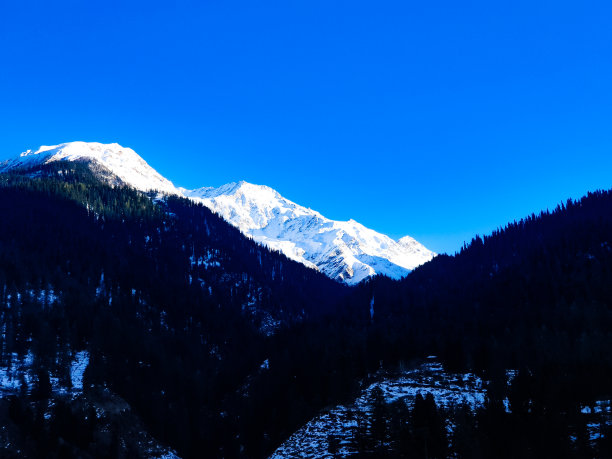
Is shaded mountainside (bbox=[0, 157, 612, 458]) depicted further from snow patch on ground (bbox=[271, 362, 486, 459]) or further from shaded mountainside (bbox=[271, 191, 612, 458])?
snow patch on ground (bbox=[271, 362, 486, 459])

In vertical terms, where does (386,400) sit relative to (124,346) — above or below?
below

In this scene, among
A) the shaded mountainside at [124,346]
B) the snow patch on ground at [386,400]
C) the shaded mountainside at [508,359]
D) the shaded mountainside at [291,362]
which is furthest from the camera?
the shaded mountainside at [124,346]

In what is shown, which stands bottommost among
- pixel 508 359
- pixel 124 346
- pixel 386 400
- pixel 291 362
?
pixel 386 400

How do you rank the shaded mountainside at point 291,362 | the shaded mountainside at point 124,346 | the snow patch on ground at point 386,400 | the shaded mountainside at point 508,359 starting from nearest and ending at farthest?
the shaded mountainside at point 508,359 < the shaded mountainside at point 291,362 < the snow patch on ground at point 386,400 < the shaded mountainside at point 124,346

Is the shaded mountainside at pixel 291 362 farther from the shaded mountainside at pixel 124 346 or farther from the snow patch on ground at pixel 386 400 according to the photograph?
the snow patch on ground at pixel 386 400

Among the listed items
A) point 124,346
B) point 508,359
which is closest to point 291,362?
point 124,346

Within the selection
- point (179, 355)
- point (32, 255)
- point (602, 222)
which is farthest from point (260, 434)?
point (602, 222)

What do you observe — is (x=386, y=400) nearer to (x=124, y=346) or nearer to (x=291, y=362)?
(x=291, y=362)

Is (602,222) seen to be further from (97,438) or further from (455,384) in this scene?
(97,438)

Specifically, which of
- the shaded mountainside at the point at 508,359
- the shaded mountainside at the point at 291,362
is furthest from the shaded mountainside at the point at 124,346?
the shaded mountainside at the point at 508,359

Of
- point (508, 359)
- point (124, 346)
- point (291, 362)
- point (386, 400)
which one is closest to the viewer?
point (386, 400)

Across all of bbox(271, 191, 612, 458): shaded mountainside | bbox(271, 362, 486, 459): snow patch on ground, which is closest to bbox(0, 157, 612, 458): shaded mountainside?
bbox(271, 191, 612, 458): shaded mountainside

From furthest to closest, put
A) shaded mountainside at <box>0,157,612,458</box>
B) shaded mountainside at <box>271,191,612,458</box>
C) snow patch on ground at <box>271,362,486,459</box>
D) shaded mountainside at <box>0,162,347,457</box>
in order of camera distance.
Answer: shaded mountainside at <box>0,162,347,457</box>
snow patch on ground at <box>271,362,486,459</box>
shaded mountainside at <box>0,157,612,458</box>
shaded mountainside at <box>271,191,612,458</box>

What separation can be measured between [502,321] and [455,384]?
63.8 meters
